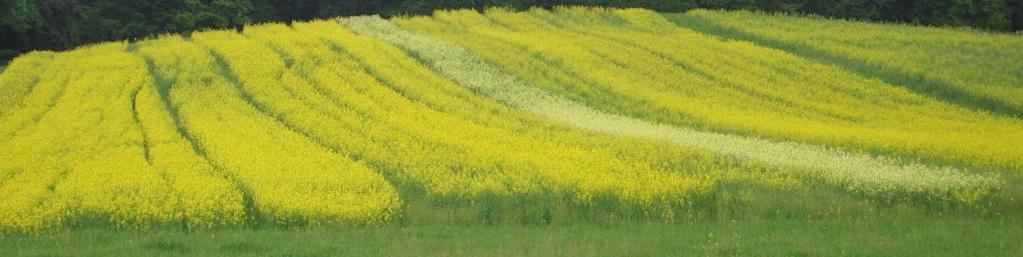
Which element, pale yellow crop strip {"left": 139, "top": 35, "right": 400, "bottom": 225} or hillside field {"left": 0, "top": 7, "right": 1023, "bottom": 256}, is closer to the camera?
hillside field {"left": 0, "top": 7, "right": 1023, "bottom": 256}

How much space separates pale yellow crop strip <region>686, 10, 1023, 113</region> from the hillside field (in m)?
0.19

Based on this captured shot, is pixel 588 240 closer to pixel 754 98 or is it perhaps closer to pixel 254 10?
pixel 754 98

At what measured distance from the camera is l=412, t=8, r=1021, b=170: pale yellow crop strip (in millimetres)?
26797

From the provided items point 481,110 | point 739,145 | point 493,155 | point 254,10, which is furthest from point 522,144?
point 254,10

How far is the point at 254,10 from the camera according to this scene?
266ft

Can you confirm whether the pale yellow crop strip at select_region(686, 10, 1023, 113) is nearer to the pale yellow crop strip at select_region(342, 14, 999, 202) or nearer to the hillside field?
the hillside field

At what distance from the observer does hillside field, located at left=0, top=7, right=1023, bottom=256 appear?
16.2 meters

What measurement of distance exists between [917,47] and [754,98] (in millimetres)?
11622

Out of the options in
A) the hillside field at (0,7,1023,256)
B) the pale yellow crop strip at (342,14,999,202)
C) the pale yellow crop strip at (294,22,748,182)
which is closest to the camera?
the hillside field at (0,7,1023,256)

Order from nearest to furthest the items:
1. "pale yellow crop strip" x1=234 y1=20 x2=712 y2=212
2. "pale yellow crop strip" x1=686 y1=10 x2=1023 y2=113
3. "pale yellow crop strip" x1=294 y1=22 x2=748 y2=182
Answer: "pale yellow crop strip" x1=234 y1=20 x2=712 y2=212 < "pale yellow crop strip" x1=294 y1=22 x2=748 y2=182 < "pale yellow crop strip" x1=686 y1=10 x2=1023 y2=113

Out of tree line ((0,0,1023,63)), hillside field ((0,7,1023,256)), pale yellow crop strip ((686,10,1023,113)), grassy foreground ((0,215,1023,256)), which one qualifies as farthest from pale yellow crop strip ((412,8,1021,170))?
tree line ((0,0,1023,63))

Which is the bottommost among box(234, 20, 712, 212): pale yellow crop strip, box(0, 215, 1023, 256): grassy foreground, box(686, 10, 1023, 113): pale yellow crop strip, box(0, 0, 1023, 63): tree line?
box(0, 0, 1023, 63): tree line

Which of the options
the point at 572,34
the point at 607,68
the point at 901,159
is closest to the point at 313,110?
the point at 607,68

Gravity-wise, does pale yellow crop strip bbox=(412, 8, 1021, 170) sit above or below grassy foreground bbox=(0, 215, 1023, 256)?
below
